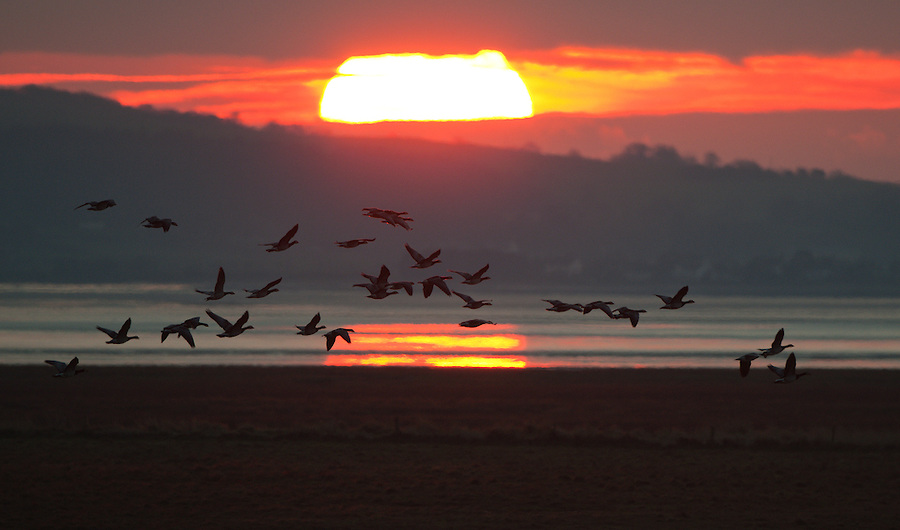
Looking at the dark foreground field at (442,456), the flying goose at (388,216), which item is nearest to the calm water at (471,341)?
the dark foreground field at (442,456)

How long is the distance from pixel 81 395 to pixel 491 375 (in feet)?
89.9

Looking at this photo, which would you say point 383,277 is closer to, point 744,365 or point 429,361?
point 744,365

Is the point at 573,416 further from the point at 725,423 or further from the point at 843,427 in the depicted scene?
the point at 843,427

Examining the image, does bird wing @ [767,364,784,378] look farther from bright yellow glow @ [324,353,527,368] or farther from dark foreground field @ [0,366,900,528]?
bright yellow glow @ [324,353,527,368]

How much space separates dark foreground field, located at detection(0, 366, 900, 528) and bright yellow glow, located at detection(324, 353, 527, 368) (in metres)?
19.7

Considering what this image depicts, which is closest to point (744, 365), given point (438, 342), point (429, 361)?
point (429, 361)

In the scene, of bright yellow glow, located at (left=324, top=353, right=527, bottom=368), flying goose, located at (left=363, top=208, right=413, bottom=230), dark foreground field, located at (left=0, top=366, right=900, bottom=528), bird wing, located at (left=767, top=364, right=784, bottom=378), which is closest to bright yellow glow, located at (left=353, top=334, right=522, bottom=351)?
bright yellow glow, located at (left=324, top=353, right=527, bottom=368)

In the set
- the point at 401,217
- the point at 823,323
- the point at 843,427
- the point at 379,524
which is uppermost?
the point at 823,323

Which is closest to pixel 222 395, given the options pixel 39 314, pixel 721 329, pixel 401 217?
pixel 401 217

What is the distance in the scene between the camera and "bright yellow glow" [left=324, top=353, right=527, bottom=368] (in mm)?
81625

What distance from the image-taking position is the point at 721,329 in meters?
137

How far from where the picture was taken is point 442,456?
3988 centimetres

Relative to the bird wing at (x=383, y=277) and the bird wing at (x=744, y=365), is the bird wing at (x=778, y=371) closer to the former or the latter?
the bird wing at (x=744, y=365)

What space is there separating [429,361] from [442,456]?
150ft
